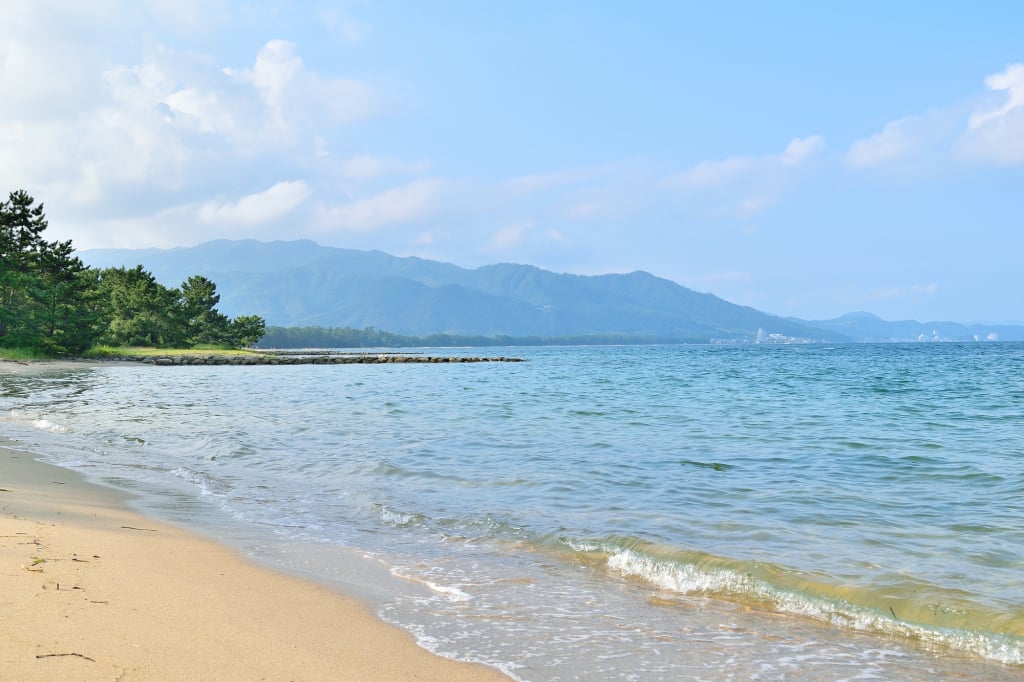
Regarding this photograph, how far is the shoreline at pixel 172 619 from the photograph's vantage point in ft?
15.8

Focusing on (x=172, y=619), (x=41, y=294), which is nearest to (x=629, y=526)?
(x=172, y=619)

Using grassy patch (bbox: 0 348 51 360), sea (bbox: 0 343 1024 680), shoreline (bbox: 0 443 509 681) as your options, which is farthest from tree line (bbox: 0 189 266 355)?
shoreline (bbox: 0 443 509 681)

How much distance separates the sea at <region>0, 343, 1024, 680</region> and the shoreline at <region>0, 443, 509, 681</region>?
39cm

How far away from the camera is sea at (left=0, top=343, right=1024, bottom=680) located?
6.39 meters

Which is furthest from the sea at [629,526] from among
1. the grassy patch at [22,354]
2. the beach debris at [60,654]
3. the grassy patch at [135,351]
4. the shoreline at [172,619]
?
the grassy patch at [135,351]

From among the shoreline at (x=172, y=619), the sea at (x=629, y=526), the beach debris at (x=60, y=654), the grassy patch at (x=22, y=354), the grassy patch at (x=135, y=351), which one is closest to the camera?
the beach debris at (x=60, y=654)

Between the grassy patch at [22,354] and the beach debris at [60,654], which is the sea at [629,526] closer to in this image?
the beach debris at [60,654]

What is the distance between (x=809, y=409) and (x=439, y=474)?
20601mm

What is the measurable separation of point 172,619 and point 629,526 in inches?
259

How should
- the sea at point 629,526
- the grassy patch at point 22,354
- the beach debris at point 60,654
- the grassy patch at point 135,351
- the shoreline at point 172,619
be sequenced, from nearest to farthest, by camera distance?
the beach debris at point 60,654 < the shoreline at point 172,619 < the sea at point 629,526 < the grassy patch at point 22,354 < the grassy patch at point 135,351

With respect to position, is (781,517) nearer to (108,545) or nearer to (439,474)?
(439,474)

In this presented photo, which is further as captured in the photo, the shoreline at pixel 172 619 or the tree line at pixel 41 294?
the tree line at pixel 41 294

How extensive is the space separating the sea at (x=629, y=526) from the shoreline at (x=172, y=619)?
1.27 ft

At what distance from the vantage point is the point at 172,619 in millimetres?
5785
